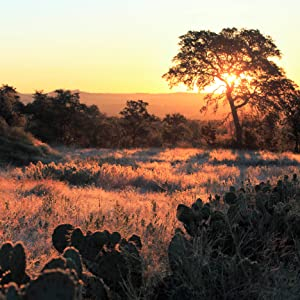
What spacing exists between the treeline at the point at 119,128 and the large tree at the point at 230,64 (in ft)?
5.83

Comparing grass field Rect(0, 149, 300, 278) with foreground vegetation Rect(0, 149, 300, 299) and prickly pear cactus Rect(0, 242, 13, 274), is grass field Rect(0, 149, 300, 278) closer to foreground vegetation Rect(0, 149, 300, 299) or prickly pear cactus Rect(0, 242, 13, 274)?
foreground vegetation Rect(0, 149, 300, 299)

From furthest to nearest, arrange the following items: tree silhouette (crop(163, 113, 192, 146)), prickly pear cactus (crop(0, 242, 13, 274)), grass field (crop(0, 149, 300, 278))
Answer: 1. tree silhouette (crop(163, 113, 192, 146))
2. grass field (crop(0, 149, 300, 278))
3. prickly pear cactus (crop(0, 242, 13, 274))

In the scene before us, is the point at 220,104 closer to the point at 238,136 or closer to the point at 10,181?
the point at 238,136

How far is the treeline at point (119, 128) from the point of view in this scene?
102 ft

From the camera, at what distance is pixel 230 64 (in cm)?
2931

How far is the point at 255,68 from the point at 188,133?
14662 mm

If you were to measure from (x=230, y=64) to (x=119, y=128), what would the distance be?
506 inches

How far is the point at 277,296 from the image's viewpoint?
122 inches

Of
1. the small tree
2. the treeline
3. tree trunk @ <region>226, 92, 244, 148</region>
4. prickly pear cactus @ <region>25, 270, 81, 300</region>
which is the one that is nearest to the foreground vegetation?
prickly pear cactus @ <region>25, 270, 81, 300</region>

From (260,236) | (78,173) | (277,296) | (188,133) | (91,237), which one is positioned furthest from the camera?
(188,133)

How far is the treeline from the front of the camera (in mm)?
31219

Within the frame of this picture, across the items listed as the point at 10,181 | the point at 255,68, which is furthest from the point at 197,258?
the point at 255,68

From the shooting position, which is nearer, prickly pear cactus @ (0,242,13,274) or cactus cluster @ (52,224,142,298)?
prickly pear cactus @ (0,242,13,274)

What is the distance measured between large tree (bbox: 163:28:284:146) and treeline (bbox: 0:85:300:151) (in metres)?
1.78
